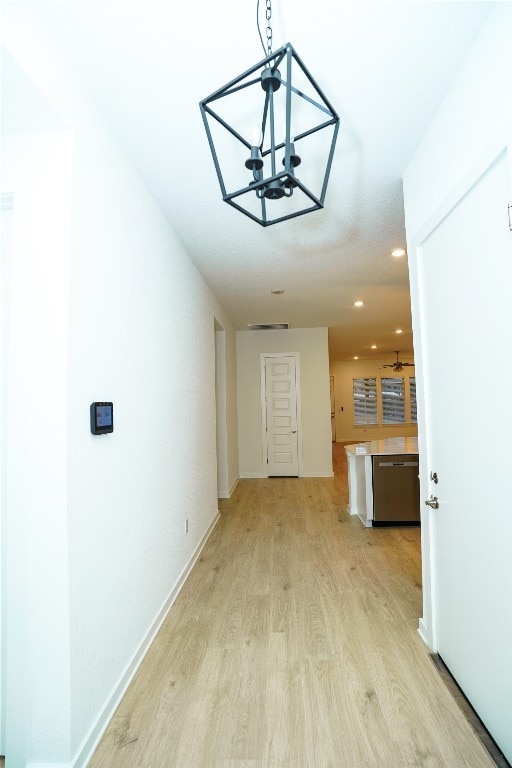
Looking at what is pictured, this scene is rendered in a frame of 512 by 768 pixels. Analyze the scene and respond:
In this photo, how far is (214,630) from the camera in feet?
7.48

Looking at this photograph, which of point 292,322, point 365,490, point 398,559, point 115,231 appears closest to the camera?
point 115,231

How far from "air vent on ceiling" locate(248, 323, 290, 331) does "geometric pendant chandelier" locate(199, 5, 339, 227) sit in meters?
3.90

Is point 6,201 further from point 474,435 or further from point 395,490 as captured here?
point 395,490

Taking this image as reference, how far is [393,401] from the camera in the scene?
12195 millimetres

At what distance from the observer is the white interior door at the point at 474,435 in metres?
1.37

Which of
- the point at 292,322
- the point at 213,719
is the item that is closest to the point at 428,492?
the point at 213,719

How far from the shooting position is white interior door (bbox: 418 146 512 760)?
1370 mm

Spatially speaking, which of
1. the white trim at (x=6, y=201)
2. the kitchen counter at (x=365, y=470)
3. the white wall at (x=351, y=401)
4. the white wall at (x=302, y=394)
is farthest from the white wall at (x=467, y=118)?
the white wall at (x=351, y=401)

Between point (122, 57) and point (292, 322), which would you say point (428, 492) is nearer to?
point (122, 57)

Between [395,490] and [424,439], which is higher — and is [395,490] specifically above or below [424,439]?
below

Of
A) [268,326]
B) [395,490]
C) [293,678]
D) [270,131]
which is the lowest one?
[293,678]

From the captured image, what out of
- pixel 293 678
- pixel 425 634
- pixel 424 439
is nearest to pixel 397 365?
pixel 424 439

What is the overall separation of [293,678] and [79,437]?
59.1 inches

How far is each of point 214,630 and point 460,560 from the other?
142cm
